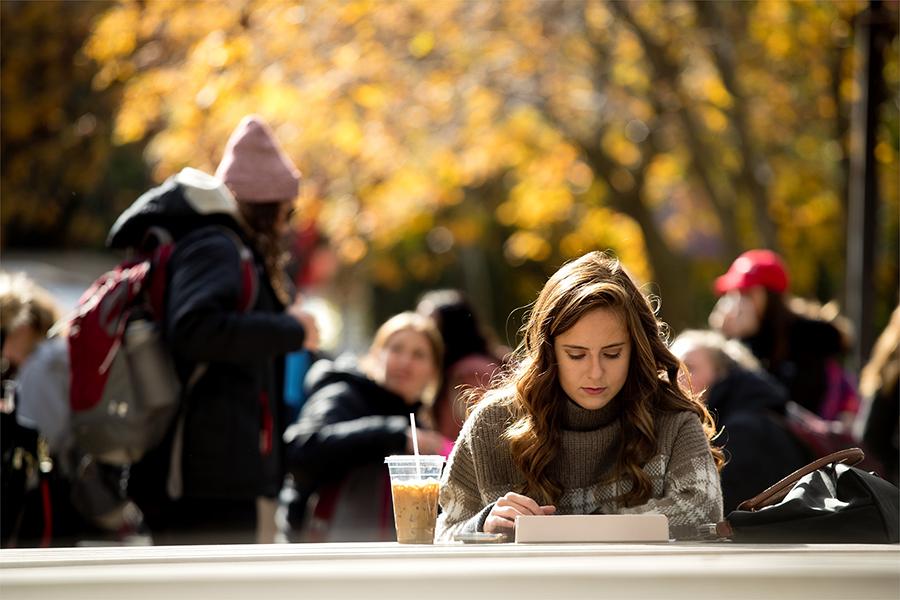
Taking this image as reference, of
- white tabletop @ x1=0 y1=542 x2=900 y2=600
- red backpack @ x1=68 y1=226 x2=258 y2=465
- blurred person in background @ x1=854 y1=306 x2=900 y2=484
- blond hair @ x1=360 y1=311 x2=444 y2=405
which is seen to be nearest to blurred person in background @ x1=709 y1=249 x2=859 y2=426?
blurred person in background @ x1=854 y1=306 x2=900 y2=484

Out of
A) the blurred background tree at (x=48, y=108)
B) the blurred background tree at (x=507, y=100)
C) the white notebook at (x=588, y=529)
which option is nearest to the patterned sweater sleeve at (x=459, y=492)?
the white notebook at (x=588, y=529)

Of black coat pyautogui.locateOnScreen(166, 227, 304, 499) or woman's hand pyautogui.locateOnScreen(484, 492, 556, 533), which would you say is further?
black coat pyautogui.locateOnScreen(166, 227, 304, 499)

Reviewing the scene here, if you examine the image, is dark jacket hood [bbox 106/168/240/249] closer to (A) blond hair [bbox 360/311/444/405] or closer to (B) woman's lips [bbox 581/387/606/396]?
(A) blond hair [bbox 360/311/444/405]

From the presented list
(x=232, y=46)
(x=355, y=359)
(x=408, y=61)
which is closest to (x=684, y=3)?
(x=408, y=61)

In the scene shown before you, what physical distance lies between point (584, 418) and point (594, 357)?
0.52 feet

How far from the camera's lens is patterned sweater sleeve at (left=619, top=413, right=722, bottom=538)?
372 cm

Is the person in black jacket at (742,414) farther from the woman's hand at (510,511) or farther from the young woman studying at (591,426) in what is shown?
the woman's hand at (510,511)

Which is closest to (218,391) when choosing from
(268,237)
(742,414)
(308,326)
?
(308,326)

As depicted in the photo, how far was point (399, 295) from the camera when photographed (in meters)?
38.2

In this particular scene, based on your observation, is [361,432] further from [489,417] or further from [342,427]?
[489,417]

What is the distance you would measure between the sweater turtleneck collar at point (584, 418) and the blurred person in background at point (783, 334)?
4758mm

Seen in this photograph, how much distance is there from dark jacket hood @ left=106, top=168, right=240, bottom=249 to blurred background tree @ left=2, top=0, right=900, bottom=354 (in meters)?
5.50

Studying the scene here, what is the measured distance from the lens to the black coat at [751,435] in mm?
6645

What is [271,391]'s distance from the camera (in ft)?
18.7
